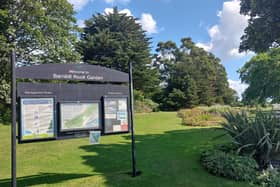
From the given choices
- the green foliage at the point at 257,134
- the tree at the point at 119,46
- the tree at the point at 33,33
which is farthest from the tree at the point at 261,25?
the tree at the point at 119,46

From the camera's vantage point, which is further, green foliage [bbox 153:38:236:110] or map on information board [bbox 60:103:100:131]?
green foliage [bbox 153:38:236:110]

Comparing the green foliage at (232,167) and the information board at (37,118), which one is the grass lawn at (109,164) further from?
the information board at (37,118)

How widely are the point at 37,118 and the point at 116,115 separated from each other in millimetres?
1589

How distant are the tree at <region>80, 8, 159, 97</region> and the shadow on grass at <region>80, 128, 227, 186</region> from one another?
733 inches

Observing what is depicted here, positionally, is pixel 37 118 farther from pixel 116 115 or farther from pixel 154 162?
pixel 154 162

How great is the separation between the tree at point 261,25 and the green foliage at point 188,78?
859 inches

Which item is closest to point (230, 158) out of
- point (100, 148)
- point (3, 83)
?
point (100, 148)

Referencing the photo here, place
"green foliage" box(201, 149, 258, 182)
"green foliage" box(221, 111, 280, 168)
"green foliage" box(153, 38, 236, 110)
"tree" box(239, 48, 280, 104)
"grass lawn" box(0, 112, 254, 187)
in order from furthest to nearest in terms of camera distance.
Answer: "green foliage" box(153, 38, 236, 110) → "tree" box(239, 48, 280, 104) → "green foliage" box(221, 111, 280, 168) → "green foliage" box(201, 149, 258, 182) → "grass lawn" box(0, 112, 254, 187)

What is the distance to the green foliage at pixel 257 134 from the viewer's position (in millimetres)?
6090

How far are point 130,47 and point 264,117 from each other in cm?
2396

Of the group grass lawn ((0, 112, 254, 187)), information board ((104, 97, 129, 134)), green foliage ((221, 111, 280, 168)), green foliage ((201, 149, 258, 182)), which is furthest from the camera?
green foliage ((221, 111, 280, 168))

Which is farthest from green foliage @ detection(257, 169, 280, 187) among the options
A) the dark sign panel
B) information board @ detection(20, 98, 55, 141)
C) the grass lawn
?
information board @ detection(20, 98, 55, 141)

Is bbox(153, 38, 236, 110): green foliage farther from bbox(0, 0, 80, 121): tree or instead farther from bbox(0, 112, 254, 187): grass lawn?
bbox(0, 112, 254, 187): grass lawn

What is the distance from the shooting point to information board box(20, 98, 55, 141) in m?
4.54
